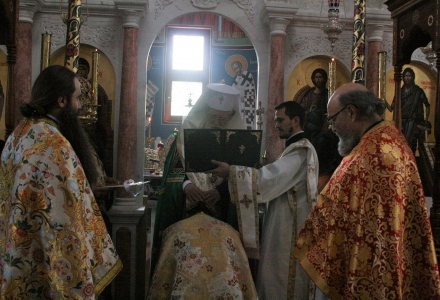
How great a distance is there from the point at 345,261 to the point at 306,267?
23 centimetres

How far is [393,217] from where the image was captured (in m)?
2.34

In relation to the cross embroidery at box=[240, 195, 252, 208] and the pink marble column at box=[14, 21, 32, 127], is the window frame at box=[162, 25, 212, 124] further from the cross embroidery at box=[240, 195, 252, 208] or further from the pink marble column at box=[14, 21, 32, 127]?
the cross embroidery at box=[240, 195, 252, 208]

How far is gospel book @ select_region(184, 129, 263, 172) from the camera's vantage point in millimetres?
3660

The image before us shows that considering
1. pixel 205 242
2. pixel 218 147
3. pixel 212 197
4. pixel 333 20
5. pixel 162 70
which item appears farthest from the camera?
pixel 162 70

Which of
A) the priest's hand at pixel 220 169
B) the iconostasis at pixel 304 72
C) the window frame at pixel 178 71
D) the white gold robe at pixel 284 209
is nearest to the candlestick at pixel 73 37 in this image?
the priest's hand at pixel 220 169

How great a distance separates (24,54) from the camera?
8156mm

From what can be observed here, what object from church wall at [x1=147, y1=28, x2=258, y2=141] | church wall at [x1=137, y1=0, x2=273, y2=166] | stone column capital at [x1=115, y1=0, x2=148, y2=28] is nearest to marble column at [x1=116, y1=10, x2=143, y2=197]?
stone column capital at [x1=115, y1=0, x2=148, y2=28]

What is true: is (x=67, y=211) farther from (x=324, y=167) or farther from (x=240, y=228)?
(x=324, y=167)

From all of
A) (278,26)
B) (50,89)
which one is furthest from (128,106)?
(50,89)

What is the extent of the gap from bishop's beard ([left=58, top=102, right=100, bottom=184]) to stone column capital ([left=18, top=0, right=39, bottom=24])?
20.0 feet

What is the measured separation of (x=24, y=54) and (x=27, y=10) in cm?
71

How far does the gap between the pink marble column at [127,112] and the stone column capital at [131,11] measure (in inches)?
3.9

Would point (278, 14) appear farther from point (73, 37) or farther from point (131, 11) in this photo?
point (73, 37)

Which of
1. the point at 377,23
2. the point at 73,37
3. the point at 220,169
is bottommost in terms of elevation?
the point at 220,169
